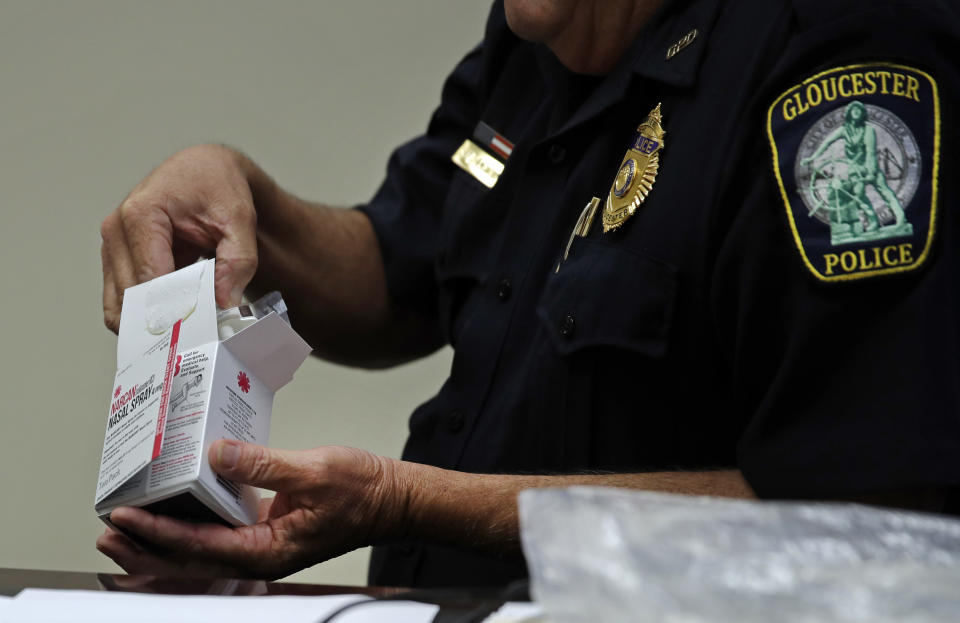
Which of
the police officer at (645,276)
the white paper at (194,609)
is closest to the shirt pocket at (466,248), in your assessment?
the police officer at (645,276)

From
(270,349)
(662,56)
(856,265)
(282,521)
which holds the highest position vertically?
(662,56)

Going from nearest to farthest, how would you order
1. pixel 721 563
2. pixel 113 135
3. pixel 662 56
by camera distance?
1. pixel 721 563
2. pixel 662 56
3. pixel 113 135

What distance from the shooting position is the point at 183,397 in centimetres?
63

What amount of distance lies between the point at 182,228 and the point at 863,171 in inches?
22.5

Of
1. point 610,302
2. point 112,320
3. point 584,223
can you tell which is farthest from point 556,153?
point 112,320

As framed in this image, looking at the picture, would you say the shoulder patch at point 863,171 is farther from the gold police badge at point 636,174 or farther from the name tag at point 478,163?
the name tag at point 478,163

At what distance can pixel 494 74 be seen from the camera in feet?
3.61

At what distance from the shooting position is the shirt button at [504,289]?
2.93ft

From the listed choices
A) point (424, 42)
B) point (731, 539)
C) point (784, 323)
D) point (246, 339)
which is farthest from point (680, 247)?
point (424, 42)

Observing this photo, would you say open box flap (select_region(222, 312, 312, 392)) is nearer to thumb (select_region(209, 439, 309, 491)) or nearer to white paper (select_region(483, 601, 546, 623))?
thumb (select_region(209, 439, 309, 491))

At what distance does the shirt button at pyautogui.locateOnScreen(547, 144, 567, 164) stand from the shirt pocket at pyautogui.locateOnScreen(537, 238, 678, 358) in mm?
131

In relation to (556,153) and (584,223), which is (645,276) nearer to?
(584,223)

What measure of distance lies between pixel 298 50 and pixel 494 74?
0.97m

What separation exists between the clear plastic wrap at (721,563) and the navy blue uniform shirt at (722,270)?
0.96 ft
